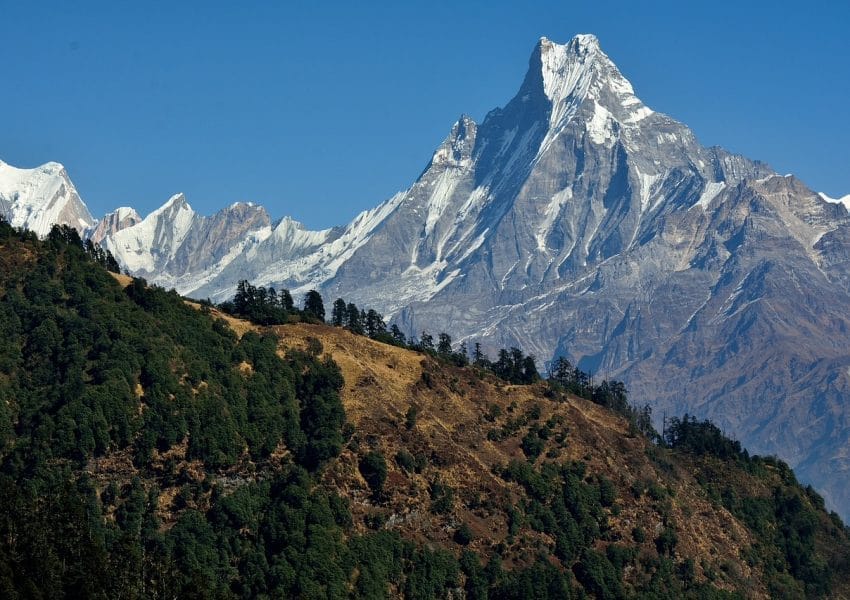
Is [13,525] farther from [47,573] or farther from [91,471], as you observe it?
[91,471]

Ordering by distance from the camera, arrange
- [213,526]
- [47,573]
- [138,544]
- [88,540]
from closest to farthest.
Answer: [47,573], [88,540], [138,544], [213,526]

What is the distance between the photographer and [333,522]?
196 metres

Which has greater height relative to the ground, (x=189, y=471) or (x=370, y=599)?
(x=189, y=471)

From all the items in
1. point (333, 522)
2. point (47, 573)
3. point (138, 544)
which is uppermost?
point (333, 522)

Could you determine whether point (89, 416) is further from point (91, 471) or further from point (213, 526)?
point (213, 526)

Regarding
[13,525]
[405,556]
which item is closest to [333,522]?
[405,556]

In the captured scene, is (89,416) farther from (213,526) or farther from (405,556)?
(405,556)

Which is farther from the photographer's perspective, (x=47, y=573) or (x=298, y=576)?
(x=298, y=576)

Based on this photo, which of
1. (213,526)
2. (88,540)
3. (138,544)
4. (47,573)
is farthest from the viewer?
(213,526)

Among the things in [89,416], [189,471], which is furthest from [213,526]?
[89,416]

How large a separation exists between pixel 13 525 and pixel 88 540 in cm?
845

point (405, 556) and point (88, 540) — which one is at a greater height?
point (405, 556)

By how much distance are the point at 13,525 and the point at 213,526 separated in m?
43.2

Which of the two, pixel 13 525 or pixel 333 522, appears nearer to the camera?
pixel 13 525
